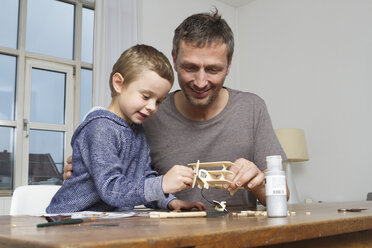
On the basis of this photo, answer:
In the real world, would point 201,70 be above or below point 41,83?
below

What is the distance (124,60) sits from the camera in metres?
1.30

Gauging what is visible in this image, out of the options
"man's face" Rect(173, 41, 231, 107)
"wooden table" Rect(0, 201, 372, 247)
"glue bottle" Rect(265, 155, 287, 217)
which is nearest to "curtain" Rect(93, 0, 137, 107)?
"man's face" Rect(173, 41, 231, 107)

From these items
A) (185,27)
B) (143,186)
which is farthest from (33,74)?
(143,186)

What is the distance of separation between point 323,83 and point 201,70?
2.99 metres

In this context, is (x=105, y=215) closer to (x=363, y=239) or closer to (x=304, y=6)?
(x=363, y=239)

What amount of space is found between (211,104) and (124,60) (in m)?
0.45

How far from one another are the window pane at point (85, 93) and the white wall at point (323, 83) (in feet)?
6.19

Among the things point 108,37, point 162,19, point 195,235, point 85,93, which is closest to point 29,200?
point 195,235

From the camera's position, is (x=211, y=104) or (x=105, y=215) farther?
(x=211, y=104)

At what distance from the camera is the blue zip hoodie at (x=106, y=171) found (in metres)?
1.01

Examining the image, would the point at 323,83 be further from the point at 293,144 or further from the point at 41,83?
the point at 41,83

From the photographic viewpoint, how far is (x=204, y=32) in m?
1.45

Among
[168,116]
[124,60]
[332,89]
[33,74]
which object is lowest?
[168,116]

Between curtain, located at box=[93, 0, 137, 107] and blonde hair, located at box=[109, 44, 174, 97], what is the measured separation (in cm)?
253
